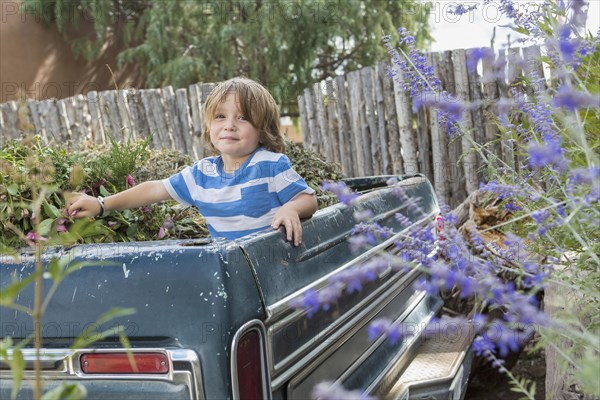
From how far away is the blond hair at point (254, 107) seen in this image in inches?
102

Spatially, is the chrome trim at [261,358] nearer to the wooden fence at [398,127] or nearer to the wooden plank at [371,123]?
the wooden fence at [398,127]

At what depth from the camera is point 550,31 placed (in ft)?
6.61

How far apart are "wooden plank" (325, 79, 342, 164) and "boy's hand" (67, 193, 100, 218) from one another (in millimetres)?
5778

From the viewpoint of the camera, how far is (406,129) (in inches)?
274

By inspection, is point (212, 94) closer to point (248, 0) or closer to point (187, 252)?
point (187, 252)

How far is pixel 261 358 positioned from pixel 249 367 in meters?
0.05

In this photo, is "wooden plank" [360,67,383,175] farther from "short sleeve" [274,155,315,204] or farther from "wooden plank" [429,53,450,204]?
"short sleeve" [274,155,315,204]

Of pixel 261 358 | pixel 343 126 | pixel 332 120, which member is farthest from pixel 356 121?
pixel 261 358

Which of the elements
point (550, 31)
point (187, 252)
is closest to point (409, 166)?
point (550, 31)

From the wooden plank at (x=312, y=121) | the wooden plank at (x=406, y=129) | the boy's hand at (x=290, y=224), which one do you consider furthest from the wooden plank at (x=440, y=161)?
the boy's hand at (x=290, y=224)

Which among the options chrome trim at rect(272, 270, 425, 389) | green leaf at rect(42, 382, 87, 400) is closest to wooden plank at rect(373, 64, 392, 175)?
chrome trim at rect(272, 270, 425, 389)

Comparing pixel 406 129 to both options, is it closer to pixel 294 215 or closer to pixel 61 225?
pixel 294 215

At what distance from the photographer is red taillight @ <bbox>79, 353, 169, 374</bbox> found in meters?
1.55

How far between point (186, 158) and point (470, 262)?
2752 millimetres
